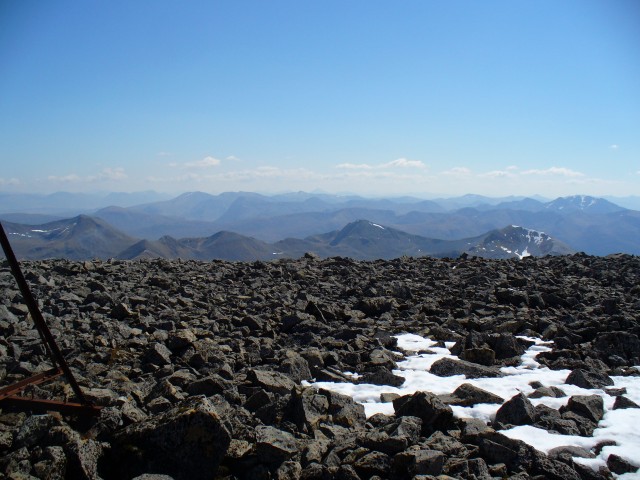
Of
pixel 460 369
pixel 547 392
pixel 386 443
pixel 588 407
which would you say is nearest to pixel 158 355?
pixel 386 443

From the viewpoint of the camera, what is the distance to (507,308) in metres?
16.8

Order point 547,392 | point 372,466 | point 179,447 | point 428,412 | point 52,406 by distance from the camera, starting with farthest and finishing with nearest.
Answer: point 547,392
point 428,412
point 52,406
point 372,466
point 179,447

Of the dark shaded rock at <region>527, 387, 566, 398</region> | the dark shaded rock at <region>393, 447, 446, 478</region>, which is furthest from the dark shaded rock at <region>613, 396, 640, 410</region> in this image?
the dark shaded rock at <region>393, 447, 446, 478</region>

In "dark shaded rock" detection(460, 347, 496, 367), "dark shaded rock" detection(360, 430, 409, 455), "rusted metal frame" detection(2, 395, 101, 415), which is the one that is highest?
"rusted metal frame" detection(2, 395, 101, 415)

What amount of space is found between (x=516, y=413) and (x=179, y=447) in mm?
5602

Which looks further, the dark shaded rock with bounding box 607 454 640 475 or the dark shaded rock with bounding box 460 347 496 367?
the dark shaded rock with bounding box 460 347 496 367

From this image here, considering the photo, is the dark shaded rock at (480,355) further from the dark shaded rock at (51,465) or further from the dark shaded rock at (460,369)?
the dark shaded rock at (51,465)

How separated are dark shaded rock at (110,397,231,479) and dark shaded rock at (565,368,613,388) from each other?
804 centimetres

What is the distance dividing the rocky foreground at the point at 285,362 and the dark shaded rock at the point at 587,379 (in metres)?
0.04

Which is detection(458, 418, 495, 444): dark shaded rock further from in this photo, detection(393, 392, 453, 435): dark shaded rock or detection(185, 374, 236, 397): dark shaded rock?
detection(185, 374, 236, 397): dark shaded rock

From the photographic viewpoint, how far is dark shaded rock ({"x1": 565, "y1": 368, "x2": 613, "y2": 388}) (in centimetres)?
980

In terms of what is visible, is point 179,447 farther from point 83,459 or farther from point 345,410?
point 345,410

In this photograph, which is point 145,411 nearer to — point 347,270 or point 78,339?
point 78,339

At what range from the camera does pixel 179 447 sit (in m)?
5.64
